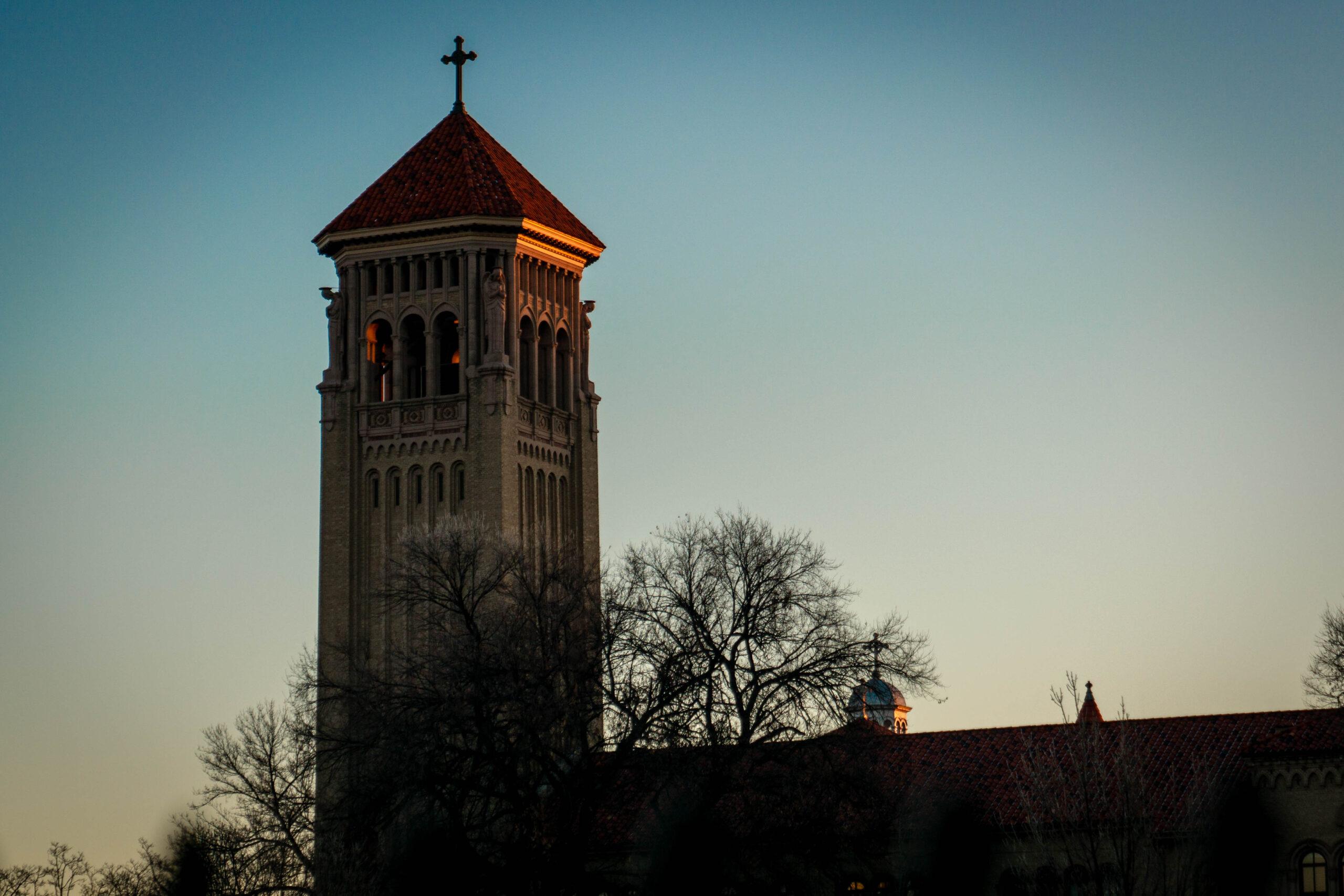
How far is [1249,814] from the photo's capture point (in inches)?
2237

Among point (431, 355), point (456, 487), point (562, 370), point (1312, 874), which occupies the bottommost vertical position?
point (1312, 874)

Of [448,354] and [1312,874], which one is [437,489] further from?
[1312,874]

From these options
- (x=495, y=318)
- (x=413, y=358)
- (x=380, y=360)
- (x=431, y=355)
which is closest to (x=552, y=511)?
(x=431, y=355)

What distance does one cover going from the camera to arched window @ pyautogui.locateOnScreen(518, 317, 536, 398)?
263ft

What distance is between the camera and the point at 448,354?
265ft

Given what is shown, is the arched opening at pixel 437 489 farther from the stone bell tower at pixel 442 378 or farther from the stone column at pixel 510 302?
the stone column at pixel 510 302

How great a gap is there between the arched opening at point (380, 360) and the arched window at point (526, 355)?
4.27 meters

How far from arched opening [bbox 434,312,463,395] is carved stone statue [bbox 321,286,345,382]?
10.8 ft

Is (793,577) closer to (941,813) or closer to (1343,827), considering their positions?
(941,813)

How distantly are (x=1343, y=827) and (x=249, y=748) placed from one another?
27858 mm

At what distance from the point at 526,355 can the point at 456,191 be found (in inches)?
232

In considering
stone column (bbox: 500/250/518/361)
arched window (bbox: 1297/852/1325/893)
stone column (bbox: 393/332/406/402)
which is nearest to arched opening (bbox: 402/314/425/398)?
stone column (bbox: 393/332/406/402)

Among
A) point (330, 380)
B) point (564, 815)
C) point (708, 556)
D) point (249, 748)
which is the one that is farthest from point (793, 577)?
point (330, 380)

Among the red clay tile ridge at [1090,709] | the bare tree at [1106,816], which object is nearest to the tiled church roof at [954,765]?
the bare tree at [1106,816]
